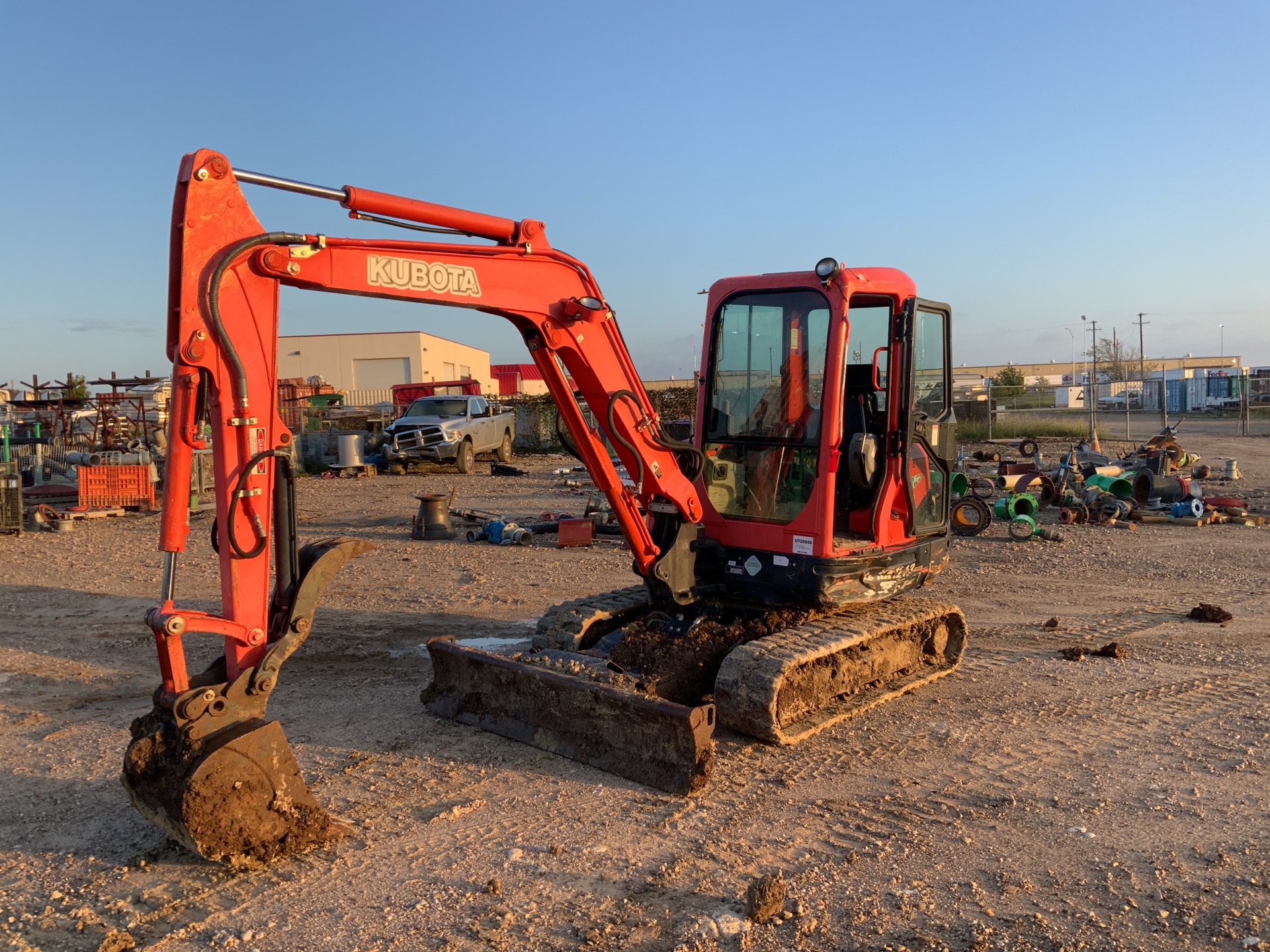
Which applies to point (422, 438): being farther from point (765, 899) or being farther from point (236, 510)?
point (765, 899)

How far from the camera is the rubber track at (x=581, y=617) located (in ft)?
20.4

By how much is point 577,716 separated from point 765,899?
1.87m

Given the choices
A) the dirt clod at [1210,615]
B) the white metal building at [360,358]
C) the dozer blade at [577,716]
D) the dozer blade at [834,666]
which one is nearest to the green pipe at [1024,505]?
the dirt clod at [1210,615]

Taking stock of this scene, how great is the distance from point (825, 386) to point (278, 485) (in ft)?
10.6

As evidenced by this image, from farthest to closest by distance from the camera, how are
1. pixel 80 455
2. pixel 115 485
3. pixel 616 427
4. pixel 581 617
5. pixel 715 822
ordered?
pixel 80 455, pixel 115 485, pixel 581 617, pixel 616 427, pixel 715 822

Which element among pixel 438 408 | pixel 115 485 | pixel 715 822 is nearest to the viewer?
pixel 715 822

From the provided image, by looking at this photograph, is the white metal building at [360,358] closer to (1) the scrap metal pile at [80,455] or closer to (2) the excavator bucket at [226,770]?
(1) the scrap metal pile at [80,455]

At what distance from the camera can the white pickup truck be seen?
2255 centimetres

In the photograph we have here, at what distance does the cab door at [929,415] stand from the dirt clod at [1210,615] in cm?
346

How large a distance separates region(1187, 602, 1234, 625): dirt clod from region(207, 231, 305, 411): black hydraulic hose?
8.31m

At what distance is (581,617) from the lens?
6.28 metres

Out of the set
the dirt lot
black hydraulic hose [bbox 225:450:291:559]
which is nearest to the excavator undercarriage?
the dirt lot

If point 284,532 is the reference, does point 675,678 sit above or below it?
below

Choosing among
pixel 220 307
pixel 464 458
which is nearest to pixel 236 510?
pixel 220 307
